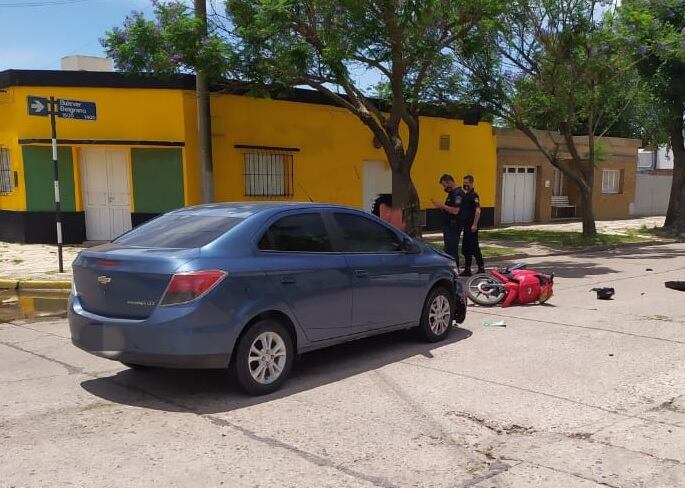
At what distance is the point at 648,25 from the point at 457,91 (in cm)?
519

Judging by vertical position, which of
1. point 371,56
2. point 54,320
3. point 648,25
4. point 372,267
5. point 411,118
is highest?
point 648,25

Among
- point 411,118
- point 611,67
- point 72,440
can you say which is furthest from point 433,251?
point 611,67

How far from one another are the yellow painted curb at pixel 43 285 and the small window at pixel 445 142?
45.3ft

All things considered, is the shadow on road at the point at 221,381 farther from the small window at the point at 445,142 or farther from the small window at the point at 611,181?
the small window at the point at 611,181

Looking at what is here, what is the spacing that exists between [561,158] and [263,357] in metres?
23.5

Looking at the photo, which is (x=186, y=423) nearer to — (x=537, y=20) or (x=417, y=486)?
(x=417, y=486)

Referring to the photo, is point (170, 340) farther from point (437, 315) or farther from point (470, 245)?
point (470, 245)

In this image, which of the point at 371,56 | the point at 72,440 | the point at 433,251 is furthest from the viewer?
the point at 371,56

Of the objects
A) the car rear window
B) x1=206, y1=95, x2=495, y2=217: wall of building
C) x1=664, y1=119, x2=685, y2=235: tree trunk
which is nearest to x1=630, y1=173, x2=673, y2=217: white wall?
x1=664, y1=119, x2=685, y2=235: tree trunk

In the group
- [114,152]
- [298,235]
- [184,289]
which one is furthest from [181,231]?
[114,152]

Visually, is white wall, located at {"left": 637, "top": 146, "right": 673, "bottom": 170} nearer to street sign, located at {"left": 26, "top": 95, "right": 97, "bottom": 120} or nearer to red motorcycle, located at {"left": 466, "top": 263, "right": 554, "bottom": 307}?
red motorcycle, located at {"left": 466, "top": 263, "right": 554, "bottom": 307}

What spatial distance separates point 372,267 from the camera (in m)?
6.08

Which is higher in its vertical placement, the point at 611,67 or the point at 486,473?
the point at 611,67

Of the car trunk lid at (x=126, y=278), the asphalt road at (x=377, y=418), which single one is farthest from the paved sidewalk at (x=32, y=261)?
the car trunk lid at (x=126, y=278)
